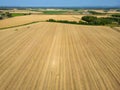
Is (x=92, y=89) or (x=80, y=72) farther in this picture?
(x=80, y=72)

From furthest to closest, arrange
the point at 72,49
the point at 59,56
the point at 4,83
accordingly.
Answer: the point at 72,49 < the point at 59,56 < the point at 4,83

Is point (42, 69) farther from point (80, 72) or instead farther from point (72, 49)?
point (72, 49)

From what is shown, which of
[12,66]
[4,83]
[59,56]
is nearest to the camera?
[4,83]

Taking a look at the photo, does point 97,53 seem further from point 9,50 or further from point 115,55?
Result: point 9,50

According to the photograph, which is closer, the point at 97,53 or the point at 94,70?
the point at 94,70

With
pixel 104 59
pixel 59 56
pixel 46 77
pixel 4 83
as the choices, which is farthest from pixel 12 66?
pixel 104 59

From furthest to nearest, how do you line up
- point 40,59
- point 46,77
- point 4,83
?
point 40,59 < point 46,77 < point 4,83

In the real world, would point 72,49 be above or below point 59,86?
below

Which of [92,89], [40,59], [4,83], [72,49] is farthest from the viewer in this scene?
[72,49]

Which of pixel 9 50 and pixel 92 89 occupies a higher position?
pixel 92 89

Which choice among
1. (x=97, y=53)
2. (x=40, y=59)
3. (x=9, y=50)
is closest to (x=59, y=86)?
(x=40, y=59)
